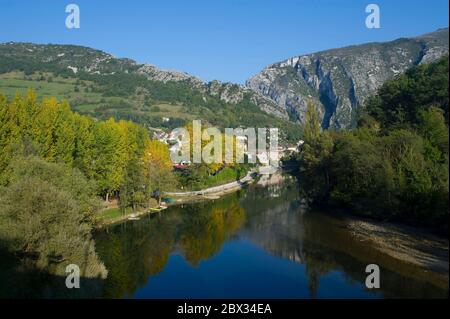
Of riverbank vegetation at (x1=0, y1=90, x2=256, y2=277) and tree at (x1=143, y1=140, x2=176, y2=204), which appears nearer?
riverbank vegetation at (x1=0, y1=90, x2=256, y2=277)

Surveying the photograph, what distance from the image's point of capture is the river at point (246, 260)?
28.6 m

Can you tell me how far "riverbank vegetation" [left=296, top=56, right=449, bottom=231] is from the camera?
143 feet

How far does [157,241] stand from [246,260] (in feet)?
31.4

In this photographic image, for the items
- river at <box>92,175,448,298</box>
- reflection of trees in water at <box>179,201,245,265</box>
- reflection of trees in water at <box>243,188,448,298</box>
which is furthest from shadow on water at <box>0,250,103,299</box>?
reflection of trees in water at <box>243,188,448,298</box>

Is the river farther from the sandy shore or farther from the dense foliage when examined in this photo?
the dense foliage

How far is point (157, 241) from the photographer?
4181 cm

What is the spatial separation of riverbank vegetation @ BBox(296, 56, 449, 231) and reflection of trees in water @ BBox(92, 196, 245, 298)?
13.4m

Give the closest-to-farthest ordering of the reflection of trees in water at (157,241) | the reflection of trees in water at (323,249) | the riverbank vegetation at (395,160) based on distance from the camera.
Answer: the reflection of trees in water at (323,249) < the reflection of trees in water at (157,241) < the riverbank vegetation at (395,160)

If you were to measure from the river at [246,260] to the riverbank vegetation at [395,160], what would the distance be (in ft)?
18.0

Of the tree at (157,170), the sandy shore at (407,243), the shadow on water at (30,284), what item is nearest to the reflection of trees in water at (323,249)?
the sandy shore at (407,243)

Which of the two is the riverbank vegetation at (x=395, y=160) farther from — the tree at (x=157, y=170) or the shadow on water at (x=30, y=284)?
the shadow on water at (x=30, y=284)

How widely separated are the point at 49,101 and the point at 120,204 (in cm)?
1467

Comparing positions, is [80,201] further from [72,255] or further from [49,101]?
[49,101]

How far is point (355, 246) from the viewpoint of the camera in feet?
127
